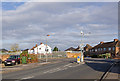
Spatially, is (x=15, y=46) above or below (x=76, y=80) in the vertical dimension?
above

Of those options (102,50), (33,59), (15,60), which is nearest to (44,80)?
(15,60)

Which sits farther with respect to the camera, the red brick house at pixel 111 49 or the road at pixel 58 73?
the red brick house at pixel 111 49

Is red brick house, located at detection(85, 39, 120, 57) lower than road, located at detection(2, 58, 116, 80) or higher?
higher

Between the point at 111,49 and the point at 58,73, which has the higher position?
the point at 111,49

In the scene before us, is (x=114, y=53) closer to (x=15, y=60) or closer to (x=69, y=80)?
(x=15, y=60)

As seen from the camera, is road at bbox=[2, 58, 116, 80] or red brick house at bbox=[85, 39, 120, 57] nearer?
road at bbox=[2, 58, 116, 80]

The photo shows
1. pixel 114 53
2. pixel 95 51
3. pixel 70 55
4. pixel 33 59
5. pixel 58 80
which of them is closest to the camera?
pixel 58 80

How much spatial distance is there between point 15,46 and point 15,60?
68.6 metres

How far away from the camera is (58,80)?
38.1 ft

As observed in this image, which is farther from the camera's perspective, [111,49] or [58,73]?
[111,49]

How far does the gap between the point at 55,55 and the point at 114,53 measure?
30.9 metres

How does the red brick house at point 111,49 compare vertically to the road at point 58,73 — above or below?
above

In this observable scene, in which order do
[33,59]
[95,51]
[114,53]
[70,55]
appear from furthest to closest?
[95,51] < [114,53] < [70,55] < [33,59]

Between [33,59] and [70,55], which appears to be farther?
[70,55]
